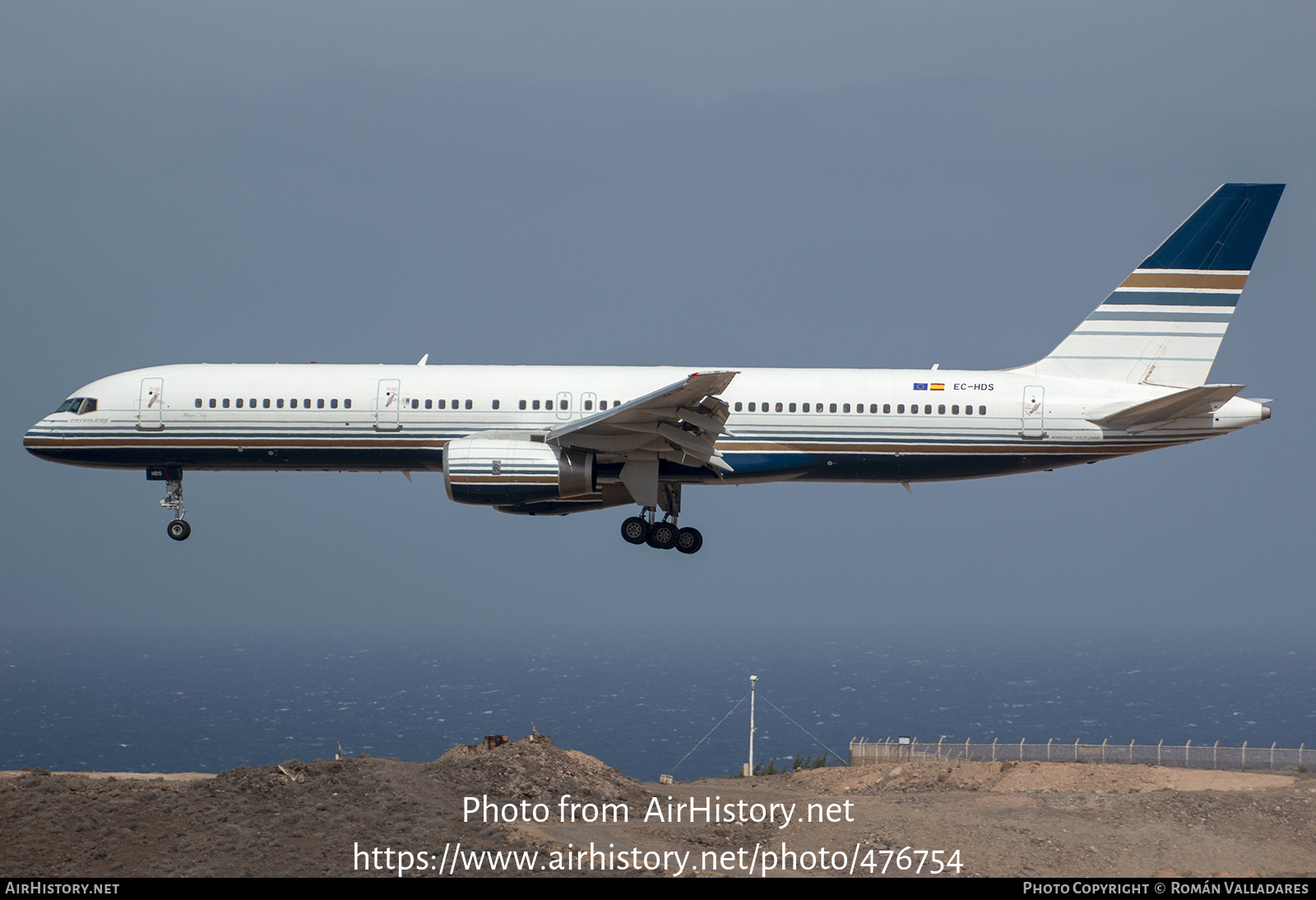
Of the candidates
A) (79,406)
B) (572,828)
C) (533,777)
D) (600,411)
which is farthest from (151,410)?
(572,828)

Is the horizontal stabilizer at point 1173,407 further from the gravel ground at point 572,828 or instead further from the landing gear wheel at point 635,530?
the landing gear wheel at point 635,530

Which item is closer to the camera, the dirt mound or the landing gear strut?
the dirt mound

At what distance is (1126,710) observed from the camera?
14250cm

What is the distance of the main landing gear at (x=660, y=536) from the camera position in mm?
A: 29453

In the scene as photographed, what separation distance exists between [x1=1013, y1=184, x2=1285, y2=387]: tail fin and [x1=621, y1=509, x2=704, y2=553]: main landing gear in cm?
943

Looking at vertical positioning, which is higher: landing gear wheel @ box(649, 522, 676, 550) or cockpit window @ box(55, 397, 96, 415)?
cockpit window @ box(55, 397, 96, 415)

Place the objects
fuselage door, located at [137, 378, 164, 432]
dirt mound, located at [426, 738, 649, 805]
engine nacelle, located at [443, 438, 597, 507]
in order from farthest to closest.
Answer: fuselage door, located at [137, 378, 164, 432] → engine nacelle, located at [443, 438, 597, 507] → dirt mound, located at [426, 738, 649, 805]

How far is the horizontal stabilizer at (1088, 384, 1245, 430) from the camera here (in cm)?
2677

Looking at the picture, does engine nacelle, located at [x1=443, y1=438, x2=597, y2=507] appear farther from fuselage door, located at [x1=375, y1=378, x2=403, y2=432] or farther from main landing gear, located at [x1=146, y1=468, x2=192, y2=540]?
main landing gear, located at [x1=146, y1=468, x2=192, y2=540]

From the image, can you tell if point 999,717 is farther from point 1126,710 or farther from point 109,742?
point 109,742

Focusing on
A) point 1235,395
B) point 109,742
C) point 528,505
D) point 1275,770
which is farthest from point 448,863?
point 109,742

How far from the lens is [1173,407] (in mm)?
27484

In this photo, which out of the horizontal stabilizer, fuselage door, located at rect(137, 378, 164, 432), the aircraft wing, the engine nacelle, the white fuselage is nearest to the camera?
the aircraft wing

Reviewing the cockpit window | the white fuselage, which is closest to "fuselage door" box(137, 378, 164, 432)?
the white fuselage
